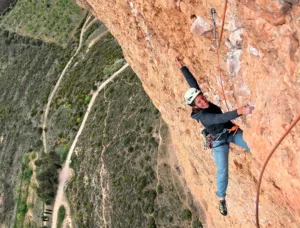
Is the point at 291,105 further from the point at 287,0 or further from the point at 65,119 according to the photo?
the point at 65,119

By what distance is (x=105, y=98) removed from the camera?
146ft

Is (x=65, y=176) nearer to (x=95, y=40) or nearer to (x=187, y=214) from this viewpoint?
(x=187, y=214)

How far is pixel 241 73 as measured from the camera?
28.7ft

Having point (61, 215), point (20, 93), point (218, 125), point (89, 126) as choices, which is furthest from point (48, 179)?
point (218, 125)

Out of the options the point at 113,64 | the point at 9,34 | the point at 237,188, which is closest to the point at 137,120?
the point at 113,64

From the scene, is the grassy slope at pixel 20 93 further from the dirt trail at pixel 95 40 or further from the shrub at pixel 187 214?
the shrub at pixel 187 214

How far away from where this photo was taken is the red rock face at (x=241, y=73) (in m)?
6.98

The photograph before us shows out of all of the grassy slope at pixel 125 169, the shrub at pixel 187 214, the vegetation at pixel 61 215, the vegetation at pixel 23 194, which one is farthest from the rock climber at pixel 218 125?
the vegetation at pixel 23 194

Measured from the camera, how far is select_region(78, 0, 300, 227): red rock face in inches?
275

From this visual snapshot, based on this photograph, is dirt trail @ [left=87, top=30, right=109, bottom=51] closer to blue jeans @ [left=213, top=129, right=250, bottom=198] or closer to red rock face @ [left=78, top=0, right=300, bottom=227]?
red rock face @ [left=78, top=0, right=300, bottom=227]

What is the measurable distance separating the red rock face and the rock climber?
0.45m

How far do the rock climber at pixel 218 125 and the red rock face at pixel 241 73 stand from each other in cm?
45

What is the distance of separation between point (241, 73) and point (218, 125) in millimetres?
1495

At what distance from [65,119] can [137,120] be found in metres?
18.0
